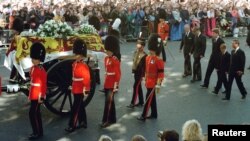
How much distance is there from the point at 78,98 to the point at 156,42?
6.58 ft

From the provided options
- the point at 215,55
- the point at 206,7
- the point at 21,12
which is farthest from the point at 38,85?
the point at 206,7

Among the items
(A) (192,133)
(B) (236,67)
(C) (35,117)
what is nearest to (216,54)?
(B) (236,67)

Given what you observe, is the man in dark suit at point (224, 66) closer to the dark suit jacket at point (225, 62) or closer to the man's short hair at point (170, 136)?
the dark suit jacket at point (225, 62)

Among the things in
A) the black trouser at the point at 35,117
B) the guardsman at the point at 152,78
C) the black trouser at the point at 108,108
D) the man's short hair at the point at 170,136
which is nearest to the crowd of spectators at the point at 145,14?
the guardsman at the point at 152,78

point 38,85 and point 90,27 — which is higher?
point 90,27

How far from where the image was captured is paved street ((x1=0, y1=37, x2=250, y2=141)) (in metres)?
9.22

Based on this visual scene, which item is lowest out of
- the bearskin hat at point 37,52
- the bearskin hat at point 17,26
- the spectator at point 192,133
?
the spectator at point 192,133

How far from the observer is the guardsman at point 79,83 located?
9188mm

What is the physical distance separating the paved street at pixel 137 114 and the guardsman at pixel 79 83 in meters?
0.24

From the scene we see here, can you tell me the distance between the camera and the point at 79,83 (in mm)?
9180

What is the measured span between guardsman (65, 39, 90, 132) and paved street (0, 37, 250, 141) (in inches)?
9.6

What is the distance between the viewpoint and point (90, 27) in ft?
36.1

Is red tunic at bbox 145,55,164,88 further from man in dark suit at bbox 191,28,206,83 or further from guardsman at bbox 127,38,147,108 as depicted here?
man in dark suit at bbox 191,28,206,83

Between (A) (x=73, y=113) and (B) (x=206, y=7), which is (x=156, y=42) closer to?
(A) (x=73, y=113)
